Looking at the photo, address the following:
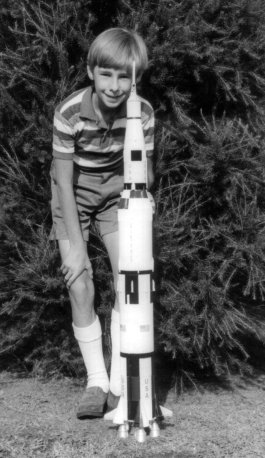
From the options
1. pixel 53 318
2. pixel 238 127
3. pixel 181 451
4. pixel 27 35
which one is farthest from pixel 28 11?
pixel 181 451

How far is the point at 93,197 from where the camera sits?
4453 millimetres

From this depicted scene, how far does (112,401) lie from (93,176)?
1.25 meters

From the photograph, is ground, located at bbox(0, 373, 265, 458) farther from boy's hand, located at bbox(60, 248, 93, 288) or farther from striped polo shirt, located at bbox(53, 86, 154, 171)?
striped polo shirt, located at bbox(53, 86, 154, 171)

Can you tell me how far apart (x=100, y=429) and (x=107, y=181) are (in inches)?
52.7

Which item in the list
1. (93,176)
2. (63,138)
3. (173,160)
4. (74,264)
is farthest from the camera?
(173,160)

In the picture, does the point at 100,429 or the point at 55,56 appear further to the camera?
the point at 55,56

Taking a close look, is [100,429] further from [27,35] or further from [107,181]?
[27,35]

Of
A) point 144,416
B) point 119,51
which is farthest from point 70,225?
point 144,416

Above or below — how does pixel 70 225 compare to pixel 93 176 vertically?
below

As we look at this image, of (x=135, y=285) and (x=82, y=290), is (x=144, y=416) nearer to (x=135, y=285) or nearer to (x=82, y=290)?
(x=135, y=285)

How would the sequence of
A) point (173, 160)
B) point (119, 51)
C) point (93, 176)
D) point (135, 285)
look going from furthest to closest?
point (173, 160) → point (93, 176) → point (119, 51) → point (135, 285)

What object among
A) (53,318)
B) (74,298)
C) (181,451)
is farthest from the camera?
(53,318)

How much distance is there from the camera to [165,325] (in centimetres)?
455

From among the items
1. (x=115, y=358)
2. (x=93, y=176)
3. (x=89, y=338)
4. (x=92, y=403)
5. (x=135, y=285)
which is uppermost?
(x=93, y=176)
